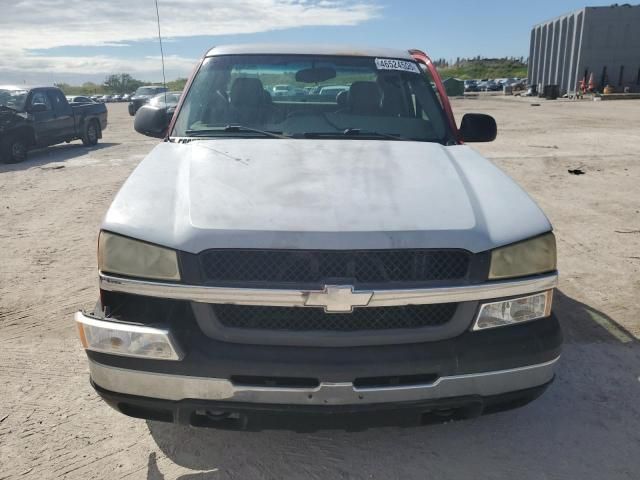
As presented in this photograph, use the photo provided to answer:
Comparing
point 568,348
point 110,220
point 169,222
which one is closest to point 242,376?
point 169,222

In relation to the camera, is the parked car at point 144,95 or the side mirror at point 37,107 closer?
the side mirror at point 37,107

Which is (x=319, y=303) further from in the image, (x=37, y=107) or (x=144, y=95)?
(x=144, y=95)

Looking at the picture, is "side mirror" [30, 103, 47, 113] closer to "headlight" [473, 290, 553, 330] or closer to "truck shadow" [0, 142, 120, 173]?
"truck shadow" [0, 142, 120, 173]

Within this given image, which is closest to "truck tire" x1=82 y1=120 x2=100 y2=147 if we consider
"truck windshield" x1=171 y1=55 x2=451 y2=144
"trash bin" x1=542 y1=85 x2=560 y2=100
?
"truck windshield" x1=171 y1=55 x2=451 y2=144

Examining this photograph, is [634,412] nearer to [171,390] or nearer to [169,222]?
[171,390]

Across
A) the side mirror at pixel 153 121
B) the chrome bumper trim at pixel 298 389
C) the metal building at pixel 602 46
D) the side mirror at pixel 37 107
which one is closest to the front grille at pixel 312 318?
the chrome bumper trim at pixel 298 389

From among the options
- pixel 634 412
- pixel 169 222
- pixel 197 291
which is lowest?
pixel 634 412

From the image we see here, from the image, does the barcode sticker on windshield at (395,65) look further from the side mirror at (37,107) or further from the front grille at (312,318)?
the side mirror at (37,107)

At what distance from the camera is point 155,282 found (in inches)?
84.4

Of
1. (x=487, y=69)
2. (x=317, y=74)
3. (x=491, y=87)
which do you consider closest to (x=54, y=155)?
(x=317, y=74)

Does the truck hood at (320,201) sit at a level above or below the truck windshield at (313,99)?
below

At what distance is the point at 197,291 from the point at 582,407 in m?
2.18

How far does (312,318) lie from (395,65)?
7.75ft

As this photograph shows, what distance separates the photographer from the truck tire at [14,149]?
39.3 ft
